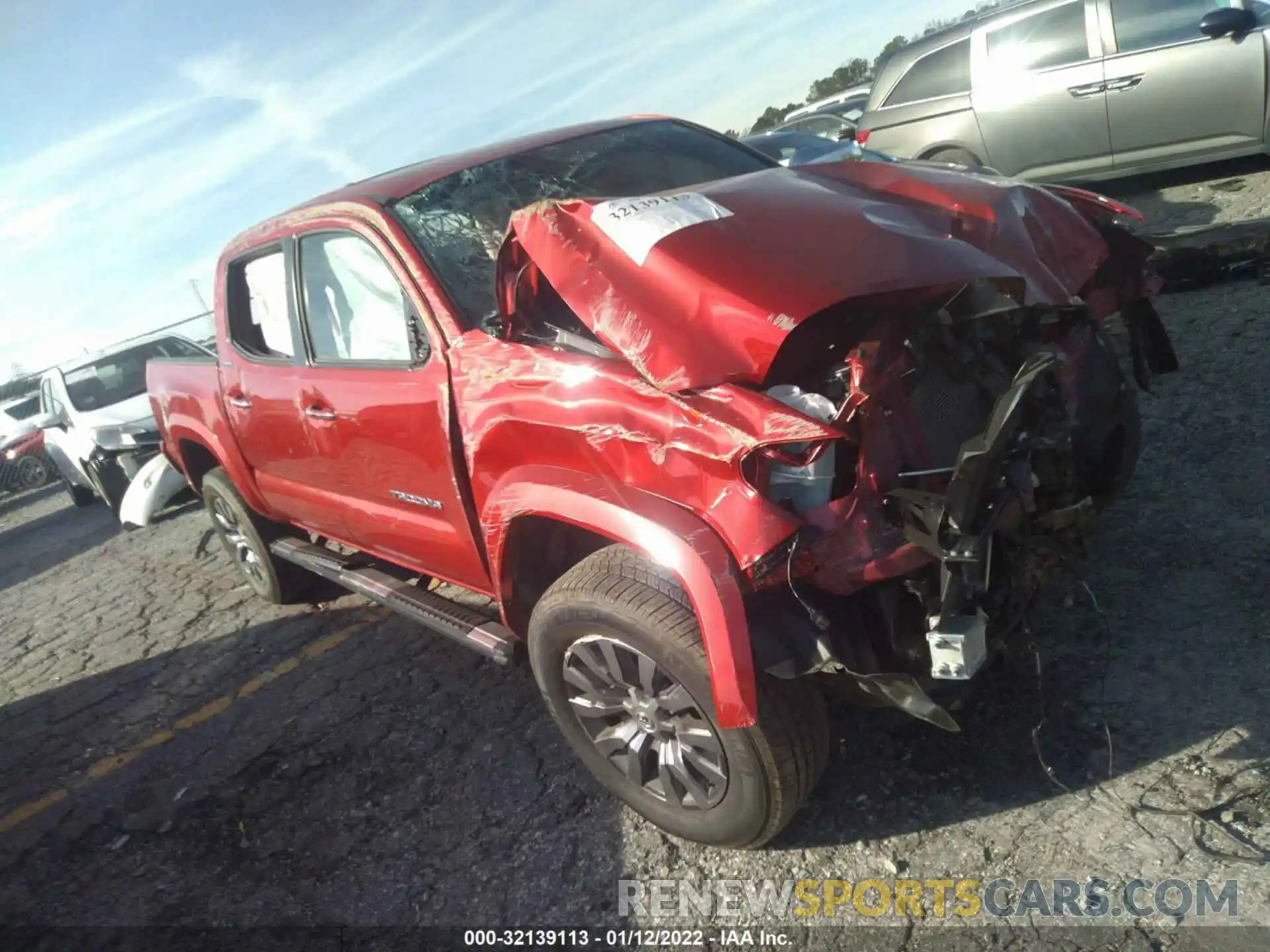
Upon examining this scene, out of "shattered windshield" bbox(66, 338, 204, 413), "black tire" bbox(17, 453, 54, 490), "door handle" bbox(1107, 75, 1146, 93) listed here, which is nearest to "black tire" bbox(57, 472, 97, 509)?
"shattered windshield" bbox(66, 338, 204, 413)

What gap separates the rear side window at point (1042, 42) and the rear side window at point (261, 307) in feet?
20.8

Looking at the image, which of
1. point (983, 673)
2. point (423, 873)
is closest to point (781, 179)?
point (983, 673)

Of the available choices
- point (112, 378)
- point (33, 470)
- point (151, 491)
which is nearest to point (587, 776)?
point (151, 491)

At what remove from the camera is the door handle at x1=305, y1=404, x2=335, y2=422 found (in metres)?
3.49

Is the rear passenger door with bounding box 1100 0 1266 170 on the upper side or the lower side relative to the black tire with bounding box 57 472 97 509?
upper

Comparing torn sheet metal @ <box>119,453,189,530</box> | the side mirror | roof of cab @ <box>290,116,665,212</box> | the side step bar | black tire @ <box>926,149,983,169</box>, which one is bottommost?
torn sheet metal @ <box>119,453,189,530</box>

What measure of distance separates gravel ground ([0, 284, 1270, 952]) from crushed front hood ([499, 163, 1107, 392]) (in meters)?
1.14

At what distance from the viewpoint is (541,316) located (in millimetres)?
2721

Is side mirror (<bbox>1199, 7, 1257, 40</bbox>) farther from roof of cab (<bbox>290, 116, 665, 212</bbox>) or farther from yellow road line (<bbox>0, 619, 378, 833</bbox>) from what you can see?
yellow road line (<bbox>0, 619, 378, 833</bbox>)

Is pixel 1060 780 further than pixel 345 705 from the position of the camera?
No

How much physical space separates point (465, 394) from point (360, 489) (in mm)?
981

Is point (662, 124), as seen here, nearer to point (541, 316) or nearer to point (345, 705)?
point (541, 316)

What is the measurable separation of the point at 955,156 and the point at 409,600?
670cm

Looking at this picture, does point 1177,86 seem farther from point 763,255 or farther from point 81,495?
point 81,495
